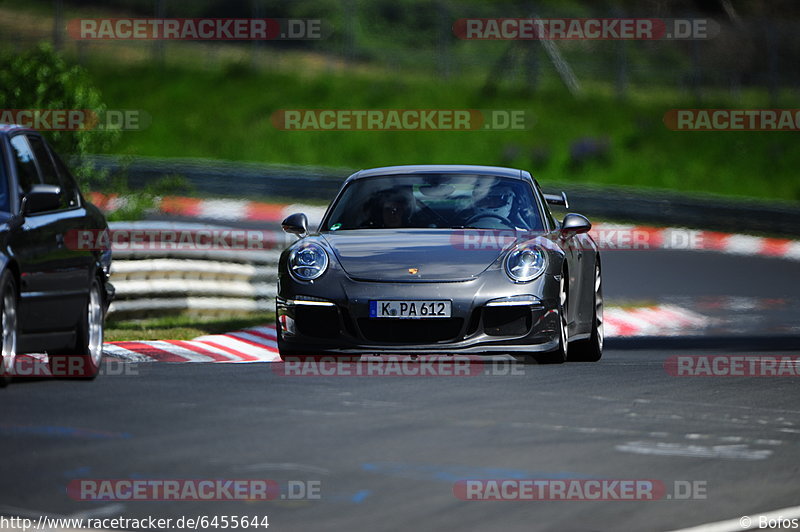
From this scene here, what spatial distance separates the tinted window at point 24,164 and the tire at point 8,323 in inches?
33.2

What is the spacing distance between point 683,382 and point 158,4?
89.4 feet

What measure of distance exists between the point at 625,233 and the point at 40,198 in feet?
61.5

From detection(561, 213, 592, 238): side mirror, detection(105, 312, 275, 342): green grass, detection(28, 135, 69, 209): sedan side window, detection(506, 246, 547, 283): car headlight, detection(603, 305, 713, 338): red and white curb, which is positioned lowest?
detection(603, 305, 713, 338): red and white curb

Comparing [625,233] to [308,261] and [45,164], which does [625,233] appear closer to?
[308,261]

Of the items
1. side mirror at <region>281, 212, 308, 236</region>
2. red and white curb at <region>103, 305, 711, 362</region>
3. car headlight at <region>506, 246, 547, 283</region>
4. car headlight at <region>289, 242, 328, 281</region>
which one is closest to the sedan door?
car headlight at <region>289, 242, 328, 281</region>

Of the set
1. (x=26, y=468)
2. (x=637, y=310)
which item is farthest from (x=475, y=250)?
(x=637, y=310)

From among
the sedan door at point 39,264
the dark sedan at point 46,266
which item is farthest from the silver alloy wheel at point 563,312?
the sedan door at point 39,264

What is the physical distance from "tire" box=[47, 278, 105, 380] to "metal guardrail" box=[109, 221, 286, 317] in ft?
15.2

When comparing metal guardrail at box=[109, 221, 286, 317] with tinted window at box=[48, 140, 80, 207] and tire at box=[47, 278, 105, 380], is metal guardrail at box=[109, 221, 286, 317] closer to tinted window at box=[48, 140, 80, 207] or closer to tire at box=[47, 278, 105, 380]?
tinted window at box=[48, 140, 80, 207]

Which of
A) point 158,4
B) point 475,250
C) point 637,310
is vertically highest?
point 158,4

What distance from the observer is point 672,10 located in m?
58.7

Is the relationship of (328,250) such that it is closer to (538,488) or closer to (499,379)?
(499,379)

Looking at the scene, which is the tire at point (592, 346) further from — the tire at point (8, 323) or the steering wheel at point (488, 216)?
the tire at point (8, 323)

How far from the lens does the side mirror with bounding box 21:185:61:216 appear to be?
30.4ft
